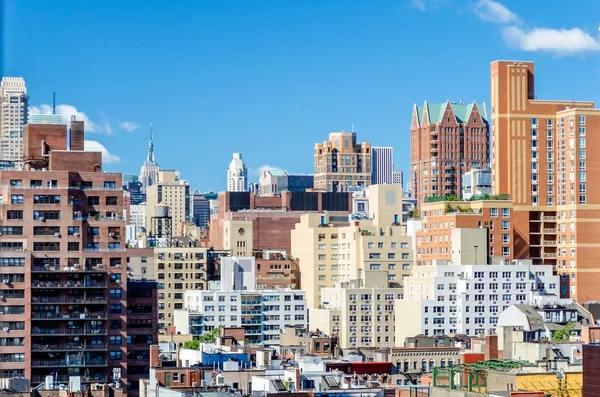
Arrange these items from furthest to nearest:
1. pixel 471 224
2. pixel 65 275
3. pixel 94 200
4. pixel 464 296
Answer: pixel 471 224
pixel 464 296
pixel 94 200
pixel 65 275

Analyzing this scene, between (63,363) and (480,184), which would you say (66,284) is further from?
(480,184)

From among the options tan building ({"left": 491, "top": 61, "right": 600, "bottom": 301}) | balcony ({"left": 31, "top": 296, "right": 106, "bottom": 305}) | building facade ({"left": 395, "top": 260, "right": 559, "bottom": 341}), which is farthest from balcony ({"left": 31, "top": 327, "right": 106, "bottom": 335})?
tan building ({"left": 491, "top": 61, "right": 600, "bottom": 301})

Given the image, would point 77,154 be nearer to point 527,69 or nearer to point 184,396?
point 184,396

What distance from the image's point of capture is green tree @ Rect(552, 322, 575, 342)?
130688 mm

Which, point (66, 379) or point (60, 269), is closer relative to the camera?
point (66, 379)

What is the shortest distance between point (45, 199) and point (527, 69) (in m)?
68.7

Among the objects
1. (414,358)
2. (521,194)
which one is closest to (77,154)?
(414,358)

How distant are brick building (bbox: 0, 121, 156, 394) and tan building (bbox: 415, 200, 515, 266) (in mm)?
50206

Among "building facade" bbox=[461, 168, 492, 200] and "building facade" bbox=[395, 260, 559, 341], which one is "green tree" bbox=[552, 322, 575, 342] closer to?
"building facade" bbox=[395, 260, 559, 341]

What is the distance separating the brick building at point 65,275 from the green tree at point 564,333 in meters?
30.3

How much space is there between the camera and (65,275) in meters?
128

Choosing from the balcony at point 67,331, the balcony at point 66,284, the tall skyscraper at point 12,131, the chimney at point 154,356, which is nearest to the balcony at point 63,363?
the balcony at point 67,331

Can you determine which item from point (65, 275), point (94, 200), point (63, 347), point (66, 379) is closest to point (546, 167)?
point (94, 200)

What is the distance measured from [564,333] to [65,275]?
38511 mm
